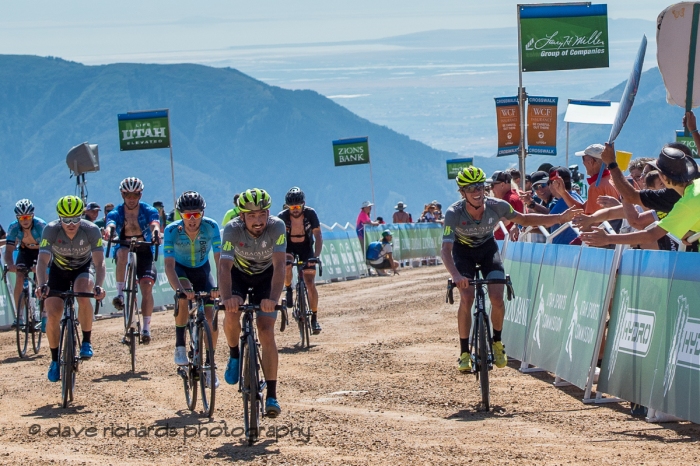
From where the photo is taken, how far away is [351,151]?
143ft

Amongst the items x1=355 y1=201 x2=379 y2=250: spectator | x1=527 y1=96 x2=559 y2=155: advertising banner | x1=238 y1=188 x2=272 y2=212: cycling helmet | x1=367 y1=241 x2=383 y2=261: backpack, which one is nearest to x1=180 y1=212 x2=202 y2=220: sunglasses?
x1=238 y1=188 x2=272 y2=212: cycling helmet

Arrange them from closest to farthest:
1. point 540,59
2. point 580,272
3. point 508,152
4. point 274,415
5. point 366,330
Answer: point 274,415 < point 580,272 < point 366,330 < point 540,59 < point 508,152

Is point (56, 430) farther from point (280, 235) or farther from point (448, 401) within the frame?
point (448, 401)

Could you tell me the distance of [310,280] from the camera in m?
15.7

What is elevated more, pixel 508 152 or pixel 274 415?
pixel 508 152

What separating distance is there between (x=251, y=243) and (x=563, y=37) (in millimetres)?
12030

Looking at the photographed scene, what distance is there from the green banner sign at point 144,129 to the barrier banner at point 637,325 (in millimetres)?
19912

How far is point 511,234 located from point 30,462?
7.72 m

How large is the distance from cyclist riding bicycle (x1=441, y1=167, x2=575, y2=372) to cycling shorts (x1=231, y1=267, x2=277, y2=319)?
1944mm

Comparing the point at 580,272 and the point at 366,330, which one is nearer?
the point at 580,272

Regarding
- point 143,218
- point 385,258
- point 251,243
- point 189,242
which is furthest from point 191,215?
point 385,258

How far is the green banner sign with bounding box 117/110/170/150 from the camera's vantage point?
2819 centimetres

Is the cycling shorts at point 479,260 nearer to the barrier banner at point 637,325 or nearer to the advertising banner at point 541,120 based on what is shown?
the barrier banner at point 637,325

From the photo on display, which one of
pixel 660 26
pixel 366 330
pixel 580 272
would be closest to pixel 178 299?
pixel 580 272
